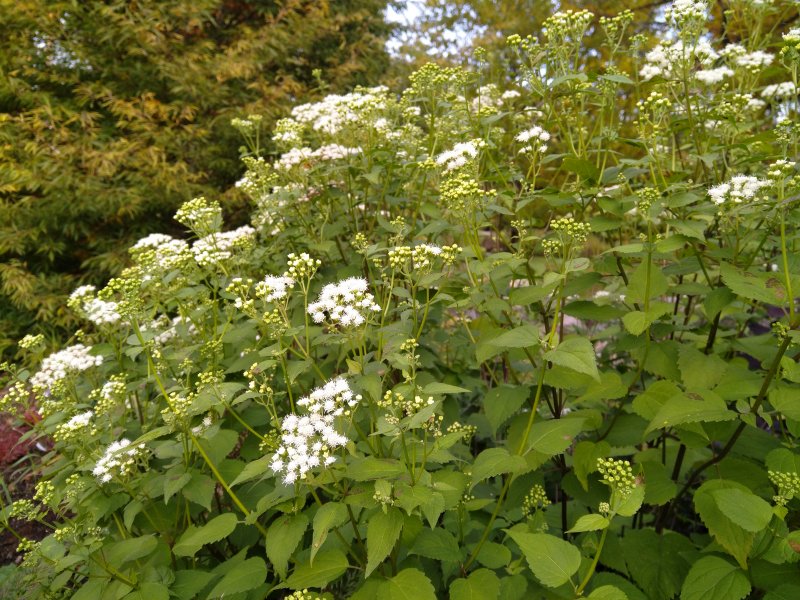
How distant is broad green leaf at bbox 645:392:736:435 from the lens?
1.87 meters

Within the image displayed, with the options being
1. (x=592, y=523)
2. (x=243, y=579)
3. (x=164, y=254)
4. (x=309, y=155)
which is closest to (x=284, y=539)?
(x=243, y=579)

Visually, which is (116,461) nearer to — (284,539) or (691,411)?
(284,539)

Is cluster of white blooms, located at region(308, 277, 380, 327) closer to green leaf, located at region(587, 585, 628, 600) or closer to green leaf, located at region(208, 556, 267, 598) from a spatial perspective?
green leaf, located at region(208, 556, 267, 598)

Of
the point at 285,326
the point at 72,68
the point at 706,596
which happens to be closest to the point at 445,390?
the point at 285,326

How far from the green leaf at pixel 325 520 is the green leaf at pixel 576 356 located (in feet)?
2.85

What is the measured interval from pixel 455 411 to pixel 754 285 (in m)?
1.51

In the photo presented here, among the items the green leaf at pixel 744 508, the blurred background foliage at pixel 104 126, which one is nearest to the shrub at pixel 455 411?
the green leaf at pixel 744 508

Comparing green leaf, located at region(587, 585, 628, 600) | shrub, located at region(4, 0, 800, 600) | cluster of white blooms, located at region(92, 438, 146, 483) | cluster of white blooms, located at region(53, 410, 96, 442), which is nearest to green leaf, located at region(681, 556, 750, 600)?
shrub, located at region(4, 0, 800, 600)

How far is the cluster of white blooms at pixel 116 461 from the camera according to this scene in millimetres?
2119

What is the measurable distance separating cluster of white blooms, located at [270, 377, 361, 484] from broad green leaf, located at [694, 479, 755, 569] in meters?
1.37

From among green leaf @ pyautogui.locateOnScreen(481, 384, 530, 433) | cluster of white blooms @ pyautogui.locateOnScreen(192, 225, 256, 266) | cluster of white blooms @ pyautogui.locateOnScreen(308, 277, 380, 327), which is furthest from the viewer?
cluster of white blooms @ pyautogui.locateOnScreen(192, 225, 256, 266)

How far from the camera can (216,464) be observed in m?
2.37

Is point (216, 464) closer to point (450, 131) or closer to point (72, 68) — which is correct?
point (450, 131)

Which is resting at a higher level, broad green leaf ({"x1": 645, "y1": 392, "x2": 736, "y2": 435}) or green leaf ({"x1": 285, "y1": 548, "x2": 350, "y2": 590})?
broad green leaf ({"x1": 645, "y1": 392, "x2": 736, "y2": 435})
